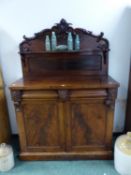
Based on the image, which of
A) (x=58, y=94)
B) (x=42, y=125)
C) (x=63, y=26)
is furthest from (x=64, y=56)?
(x=42, y=125)

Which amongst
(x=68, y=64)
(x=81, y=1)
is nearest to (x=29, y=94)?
(x=68, y=64)

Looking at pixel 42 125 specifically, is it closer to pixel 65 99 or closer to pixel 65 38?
pixel 65 99

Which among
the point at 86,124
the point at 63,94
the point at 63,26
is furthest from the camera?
the point at 63,26

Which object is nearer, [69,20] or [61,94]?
[61,94]

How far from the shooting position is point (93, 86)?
1706 millimetres

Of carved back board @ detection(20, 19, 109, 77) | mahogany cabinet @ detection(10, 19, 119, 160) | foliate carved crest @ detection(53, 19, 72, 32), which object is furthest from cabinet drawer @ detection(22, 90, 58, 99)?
Answer: foliate carved crest @ detection(53, 19, 72, 32)

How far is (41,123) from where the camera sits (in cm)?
187

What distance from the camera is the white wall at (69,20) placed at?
200 cm

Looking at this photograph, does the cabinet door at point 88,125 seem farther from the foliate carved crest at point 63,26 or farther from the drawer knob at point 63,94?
the foliate carved crest at point 63,26

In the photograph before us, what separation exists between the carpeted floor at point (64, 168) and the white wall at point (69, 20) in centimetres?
116

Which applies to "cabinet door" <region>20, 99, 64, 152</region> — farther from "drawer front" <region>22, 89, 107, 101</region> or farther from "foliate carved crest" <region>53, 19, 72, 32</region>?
"foliate carved crest" <region>53, 19, 72, 32</region>

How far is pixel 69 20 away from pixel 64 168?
1.68 meters

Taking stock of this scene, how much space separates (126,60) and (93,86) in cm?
75

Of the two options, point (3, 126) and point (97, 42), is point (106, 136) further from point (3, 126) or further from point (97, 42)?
point (3, 126)
